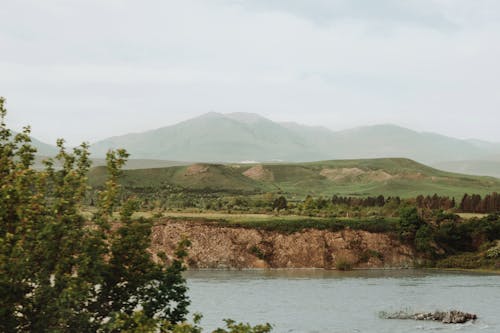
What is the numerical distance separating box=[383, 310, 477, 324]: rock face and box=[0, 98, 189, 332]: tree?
105 feet

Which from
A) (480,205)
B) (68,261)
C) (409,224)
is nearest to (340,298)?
(409,224)

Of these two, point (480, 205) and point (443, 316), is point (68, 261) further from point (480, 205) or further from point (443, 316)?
point (480, 205)

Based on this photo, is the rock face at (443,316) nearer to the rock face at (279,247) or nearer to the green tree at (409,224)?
the rock face at (279,247)

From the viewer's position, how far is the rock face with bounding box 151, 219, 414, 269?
295ft

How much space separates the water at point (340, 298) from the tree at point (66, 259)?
25.1 meters

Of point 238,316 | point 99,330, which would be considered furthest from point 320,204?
point 99,330

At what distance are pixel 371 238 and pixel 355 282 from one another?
20864 mm

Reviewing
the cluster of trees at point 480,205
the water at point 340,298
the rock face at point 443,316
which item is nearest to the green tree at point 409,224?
the water at point 340,298

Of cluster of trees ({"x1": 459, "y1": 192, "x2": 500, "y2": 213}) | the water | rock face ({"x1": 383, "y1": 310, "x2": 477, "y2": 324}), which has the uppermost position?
cluster of trees ({"x1": 459, "y1": 192, "x2": 500, "y2": 213})

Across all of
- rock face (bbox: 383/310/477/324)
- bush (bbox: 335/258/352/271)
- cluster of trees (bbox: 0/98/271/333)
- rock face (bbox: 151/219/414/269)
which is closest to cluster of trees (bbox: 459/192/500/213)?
rock face (bbox: 151/219/414/269)

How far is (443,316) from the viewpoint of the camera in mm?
49688

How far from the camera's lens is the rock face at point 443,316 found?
48.6 m

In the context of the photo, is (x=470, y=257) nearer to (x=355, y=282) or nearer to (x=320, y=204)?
(x=355, y=282)

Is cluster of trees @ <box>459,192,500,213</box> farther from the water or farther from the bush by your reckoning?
the bush
